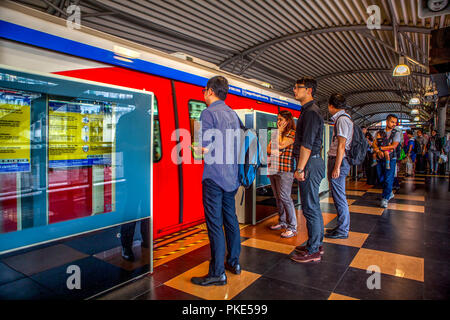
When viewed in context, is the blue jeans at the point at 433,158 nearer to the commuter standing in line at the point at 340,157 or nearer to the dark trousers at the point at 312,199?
the commuter standing in line at the point at 340,157

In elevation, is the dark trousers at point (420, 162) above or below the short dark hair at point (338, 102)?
below

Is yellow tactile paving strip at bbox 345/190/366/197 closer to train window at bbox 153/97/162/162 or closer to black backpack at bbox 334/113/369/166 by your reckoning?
black backpack at bbox 334/113/369/166

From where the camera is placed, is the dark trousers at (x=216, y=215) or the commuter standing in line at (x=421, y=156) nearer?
the dark trousers at (x=216, y=215)

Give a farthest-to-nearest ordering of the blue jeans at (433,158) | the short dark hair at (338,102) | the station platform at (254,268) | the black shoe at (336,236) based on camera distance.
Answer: the blue jeans at (433,158) < the black shoe at (336,236) < the short dark hair at (338,102) < the station platform at (254,268)

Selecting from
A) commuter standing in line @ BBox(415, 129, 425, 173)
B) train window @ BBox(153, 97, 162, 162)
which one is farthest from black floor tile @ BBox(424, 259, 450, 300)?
commuter standing in line @ BBox(415, 129, 425, 173)

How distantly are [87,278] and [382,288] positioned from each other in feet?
8.20

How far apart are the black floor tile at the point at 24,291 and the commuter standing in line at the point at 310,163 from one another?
2.32 meters

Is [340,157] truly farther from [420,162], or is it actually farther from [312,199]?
[420,162]

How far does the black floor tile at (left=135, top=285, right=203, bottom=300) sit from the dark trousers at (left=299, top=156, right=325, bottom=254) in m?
1.46

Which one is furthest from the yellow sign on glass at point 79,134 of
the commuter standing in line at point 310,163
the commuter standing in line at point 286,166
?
the commuter standing in line at point 286,166

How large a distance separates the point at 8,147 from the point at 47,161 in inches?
10.4

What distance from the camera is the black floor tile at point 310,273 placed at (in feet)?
8.80

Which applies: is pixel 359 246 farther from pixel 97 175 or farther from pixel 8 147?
pixel 8 147
